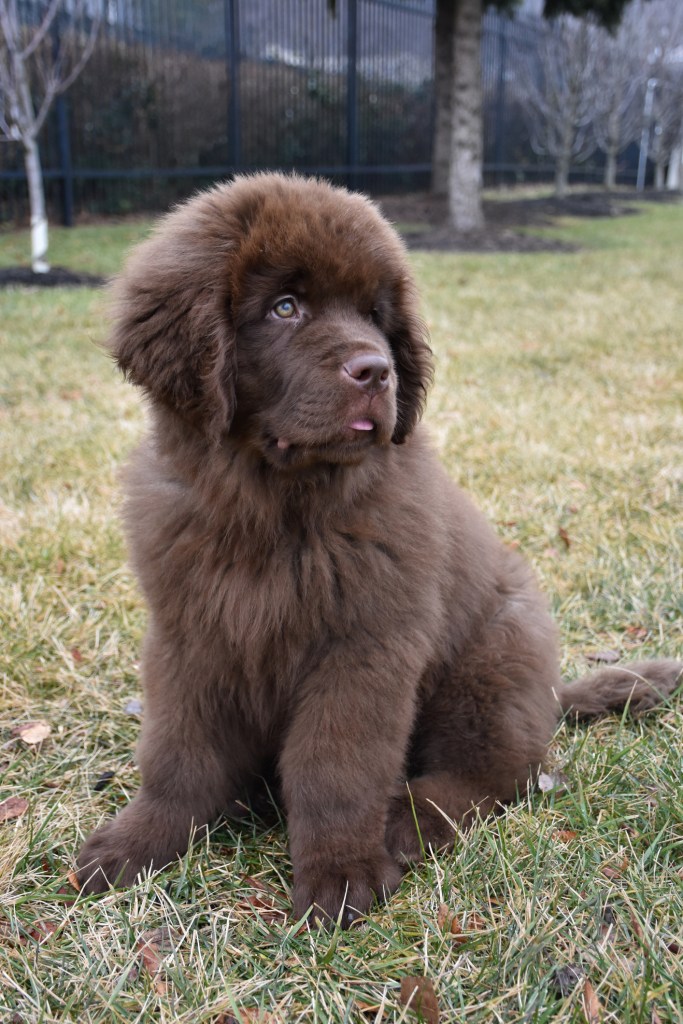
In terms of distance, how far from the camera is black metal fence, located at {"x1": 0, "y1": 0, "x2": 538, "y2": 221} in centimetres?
1413

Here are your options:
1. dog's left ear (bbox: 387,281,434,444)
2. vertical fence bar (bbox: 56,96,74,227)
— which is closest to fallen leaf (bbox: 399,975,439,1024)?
dog's left ear (bbox: 387,281,434,444)

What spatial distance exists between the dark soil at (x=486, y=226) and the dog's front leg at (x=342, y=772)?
851cm

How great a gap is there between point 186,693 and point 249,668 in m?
0.21

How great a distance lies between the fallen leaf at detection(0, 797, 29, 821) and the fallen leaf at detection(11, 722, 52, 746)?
25 centimetres

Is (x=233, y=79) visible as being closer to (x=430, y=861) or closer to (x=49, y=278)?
(x=49, y=278)

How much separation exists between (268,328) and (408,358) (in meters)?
0.45

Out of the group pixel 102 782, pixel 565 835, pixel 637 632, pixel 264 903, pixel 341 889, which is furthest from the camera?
pixel 637 632

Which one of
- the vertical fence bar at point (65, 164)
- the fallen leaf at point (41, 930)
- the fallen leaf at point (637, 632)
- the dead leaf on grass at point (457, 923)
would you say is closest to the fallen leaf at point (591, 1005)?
the dead leaf on grass at point (457, 923)

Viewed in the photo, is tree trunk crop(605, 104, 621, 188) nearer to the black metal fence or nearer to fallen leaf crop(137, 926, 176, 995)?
the black metal fence

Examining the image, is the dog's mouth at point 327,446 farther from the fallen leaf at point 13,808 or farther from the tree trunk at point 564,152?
the tree trunk at point 564,152

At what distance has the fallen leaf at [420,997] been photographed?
6.00 feet

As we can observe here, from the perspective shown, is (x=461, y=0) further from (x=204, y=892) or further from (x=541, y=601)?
(x=204, y=892)

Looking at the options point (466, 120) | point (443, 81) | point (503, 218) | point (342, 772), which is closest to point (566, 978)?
point (342, 772)

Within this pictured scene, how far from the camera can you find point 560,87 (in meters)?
24.5
